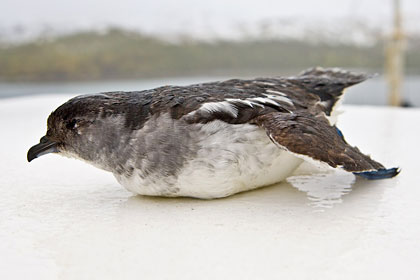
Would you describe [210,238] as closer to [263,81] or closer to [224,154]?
[224,154]

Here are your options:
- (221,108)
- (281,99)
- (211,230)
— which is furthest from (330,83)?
(211,230)

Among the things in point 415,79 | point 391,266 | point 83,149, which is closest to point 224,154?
point 83,149

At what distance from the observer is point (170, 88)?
1.75 meters

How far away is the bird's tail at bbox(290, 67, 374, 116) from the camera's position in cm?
193

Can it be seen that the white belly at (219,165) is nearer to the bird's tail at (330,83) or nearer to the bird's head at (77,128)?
the bird's head at (77,128)

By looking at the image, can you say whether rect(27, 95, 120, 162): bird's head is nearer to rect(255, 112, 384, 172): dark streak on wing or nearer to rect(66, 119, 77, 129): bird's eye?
rect(66, 119, 77, 129): bird's eye

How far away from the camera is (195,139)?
153 centimetres

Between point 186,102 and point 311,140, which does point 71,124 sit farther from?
point 311,140

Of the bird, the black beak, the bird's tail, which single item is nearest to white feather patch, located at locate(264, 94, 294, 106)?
the bird

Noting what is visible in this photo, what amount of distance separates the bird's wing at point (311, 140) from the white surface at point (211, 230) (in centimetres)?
15

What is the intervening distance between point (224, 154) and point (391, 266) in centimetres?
55

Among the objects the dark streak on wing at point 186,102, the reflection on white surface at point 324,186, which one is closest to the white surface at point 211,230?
the reflection on white surface at point 324,186

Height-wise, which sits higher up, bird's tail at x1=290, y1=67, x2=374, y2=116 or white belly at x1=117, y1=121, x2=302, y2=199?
bird's tail at x1=290, y1=67, x2=374, y2=116

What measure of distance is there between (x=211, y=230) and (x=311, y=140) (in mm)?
353
